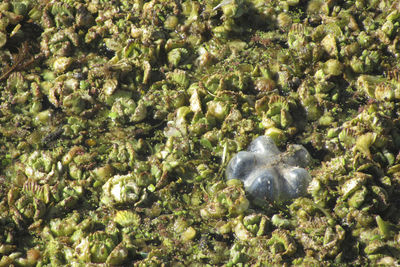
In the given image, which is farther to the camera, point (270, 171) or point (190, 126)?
point (190, 126)

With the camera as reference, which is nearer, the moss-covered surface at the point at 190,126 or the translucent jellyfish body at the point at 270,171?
the moss-covered surface at the point at 190,126

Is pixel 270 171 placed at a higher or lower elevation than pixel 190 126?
lower

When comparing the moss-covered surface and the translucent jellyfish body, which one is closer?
the moss-covered surface

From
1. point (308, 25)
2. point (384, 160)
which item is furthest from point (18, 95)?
point (384, 160)

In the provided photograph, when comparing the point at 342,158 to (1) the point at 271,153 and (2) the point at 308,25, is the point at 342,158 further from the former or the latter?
(2) the point at 308,25
